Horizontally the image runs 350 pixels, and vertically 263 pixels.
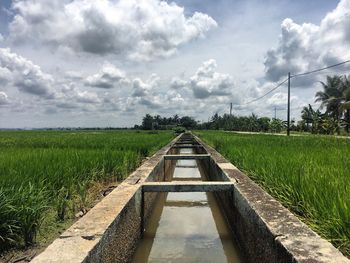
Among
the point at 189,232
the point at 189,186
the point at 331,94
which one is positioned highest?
the point at 331,94

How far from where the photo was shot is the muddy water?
11.8ft

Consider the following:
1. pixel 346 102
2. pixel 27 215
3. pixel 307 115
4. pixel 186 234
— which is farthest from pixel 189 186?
pixel 307 115

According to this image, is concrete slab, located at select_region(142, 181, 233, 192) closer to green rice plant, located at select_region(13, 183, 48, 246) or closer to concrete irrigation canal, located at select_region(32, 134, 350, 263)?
concrete irrigation canal, located at select_region(32, 134, 350, 263)

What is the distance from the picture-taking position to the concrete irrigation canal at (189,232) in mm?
2115

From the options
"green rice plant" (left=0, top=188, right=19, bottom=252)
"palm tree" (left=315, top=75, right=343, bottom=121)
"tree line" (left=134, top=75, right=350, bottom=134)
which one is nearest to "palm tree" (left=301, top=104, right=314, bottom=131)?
"tree line" (left=134, top=75, right=350, bottom=134)

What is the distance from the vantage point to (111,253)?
266 cm

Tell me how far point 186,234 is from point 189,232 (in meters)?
0.12

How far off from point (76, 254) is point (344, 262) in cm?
144

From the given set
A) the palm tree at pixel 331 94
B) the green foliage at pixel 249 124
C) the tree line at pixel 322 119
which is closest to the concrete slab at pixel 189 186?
the tree line at pixel 322 119

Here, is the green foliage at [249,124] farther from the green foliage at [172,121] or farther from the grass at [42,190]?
the grass at [42,190]

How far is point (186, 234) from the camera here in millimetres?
4320

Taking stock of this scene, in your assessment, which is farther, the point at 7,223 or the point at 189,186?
the point at 189,186

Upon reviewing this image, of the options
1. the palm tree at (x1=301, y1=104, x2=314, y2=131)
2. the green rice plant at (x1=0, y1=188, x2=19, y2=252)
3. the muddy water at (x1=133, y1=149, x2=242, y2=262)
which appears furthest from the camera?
the palm tree at (x1=301, y1=104, x2=314, y2=131)

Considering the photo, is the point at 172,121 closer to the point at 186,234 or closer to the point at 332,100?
the point at 332,100
